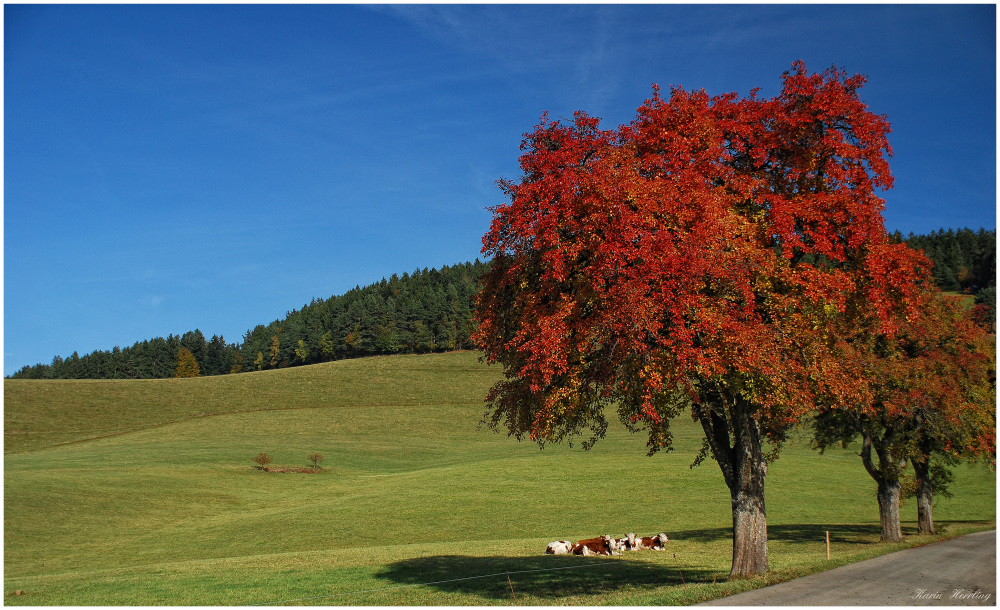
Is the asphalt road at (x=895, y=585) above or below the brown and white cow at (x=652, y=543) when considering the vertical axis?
above

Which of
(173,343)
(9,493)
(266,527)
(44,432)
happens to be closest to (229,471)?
(9,493)

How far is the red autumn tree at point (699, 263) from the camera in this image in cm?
1474

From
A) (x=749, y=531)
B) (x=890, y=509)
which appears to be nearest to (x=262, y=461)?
(x=890, y=509)

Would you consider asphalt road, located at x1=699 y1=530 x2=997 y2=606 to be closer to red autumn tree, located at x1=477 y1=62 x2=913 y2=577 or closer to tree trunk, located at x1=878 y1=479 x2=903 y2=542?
red autumn tree, located at x1=477 y1=62 x2=913 y2=577

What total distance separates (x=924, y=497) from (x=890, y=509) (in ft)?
16.7

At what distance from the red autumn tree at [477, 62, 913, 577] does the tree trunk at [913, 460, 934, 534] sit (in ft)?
66.0

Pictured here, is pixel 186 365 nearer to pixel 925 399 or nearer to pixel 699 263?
pixel 925 399

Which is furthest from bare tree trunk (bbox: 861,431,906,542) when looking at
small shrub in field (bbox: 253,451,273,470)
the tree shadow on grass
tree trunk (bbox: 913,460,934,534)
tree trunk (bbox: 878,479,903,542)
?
small shrub in field (bbox: 253,451,273,470)

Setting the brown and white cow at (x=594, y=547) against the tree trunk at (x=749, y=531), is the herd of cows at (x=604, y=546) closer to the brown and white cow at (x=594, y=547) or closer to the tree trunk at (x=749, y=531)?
the brown and white cow at (x=594, y=547)

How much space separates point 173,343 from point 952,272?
698 feet

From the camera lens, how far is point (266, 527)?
127 ft

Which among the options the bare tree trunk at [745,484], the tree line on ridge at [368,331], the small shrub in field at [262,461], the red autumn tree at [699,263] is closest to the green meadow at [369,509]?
the bare tree trunk at [745,484]

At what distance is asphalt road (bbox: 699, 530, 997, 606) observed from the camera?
14053mm

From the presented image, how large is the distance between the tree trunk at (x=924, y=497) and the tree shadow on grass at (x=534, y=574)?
685 inches
